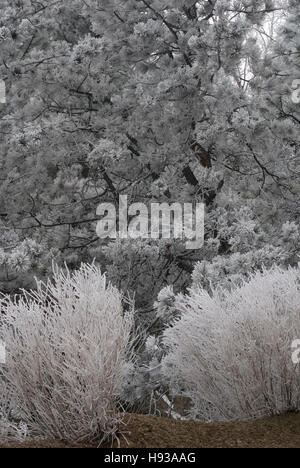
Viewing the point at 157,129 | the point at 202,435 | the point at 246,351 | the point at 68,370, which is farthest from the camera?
the point at 157,129

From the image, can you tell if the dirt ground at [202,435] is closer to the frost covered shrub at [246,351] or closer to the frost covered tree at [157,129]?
the frost covered shrub at [246,351]

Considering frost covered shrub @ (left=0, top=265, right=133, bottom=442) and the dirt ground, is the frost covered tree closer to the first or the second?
the dirt ground

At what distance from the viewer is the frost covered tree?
24.2 feet

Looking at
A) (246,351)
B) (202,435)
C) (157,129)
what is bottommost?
(202,435)

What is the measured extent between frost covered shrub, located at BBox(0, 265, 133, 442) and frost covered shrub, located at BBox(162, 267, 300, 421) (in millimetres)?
722

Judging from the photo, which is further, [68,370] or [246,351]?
[246,351]

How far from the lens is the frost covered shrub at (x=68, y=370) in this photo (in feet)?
12.5

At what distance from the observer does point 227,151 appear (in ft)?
27.0

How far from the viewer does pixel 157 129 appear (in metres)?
8.16

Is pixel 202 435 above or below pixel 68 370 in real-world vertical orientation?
below

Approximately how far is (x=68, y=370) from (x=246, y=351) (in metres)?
1.31

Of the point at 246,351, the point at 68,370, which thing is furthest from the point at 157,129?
the point at 68,370

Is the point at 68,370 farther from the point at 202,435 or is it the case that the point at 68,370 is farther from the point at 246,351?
the point at 246,351
